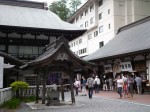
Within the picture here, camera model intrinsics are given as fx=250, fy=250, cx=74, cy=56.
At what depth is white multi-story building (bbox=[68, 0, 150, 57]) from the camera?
134 ft

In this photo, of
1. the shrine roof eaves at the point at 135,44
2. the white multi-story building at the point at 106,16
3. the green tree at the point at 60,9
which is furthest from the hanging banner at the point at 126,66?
the green tree at the point at 60,9

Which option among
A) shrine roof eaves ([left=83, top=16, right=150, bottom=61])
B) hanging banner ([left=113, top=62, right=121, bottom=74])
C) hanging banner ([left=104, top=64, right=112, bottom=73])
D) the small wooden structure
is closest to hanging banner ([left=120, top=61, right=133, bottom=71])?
hanging banner ([left=113, top=62, right=121, bottom=74])

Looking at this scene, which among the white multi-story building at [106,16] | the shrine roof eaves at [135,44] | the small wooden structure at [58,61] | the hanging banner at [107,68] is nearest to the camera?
the small wooden structure at [58,61]

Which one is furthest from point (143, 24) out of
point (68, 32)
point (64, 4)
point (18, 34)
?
point (64, 4)

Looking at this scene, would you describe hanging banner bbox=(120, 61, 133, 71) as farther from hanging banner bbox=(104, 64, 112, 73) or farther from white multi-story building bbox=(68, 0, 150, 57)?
white multi-story building bbox=(68, 0, 150, 57)

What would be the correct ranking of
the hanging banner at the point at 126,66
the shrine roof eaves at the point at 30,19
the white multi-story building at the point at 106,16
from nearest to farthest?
1. the shrine roof eaves at the point at 30,19
2. the hanging banner at the point at 126,66
3. the white multi-story building at the point at 106,16

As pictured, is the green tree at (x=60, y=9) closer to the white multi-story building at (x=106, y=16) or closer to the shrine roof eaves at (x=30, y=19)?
the white multi-story building at (x=106, y=16)

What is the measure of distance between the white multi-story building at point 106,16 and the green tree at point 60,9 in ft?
20.7

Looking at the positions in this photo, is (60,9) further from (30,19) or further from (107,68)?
(30,19)

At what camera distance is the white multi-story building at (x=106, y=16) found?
40938mm

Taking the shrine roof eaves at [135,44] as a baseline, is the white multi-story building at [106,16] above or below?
above

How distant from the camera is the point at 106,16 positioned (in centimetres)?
4331

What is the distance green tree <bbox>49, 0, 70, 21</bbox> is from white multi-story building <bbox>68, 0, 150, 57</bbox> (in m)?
6.31

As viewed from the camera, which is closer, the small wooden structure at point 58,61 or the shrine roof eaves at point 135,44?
the small wooden structure at point 58,61
